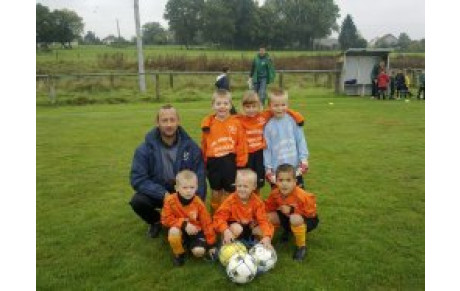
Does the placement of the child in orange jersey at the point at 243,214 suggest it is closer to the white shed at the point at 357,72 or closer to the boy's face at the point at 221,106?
the boy's face at the point at 221,106

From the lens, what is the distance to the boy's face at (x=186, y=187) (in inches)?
180

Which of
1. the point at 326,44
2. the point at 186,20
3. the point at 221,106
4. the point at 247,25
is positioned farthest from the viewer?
the point at 326,44

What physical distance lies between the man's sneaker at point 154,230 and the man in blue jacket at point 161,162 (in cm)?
10

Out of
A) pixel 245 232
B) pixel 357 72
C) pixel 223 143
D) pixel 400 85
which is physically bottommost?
pixel 245 232

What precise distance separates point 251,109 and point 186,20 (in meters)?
77.1

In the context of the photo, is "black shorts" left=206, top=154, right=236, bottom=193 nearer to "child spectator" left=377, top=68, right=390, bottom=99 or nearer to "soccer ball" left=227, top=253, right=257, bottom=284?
"soccer ball" left=227, top=253, right=257, bottom=284

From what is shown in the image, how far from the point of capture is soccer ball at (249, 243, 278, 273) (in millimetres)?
4318

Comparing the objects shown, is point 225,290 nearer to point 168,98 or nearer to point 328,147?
point 328,147

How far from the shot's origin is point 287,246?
4.97 meters

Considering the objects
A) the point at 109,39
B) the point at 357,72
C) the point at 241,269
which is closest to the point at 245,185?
the point at 241,269

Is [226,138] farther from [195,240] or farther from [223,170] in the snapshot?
[195,240]

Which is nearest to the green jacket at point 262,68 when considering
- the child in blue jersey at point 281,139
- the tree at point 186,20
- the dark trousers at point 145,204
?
the child in blue jersey at point 281,139

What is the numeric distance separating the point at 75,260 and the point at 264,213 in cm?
191

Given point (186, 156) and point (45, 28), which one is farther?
point (45, 28)
